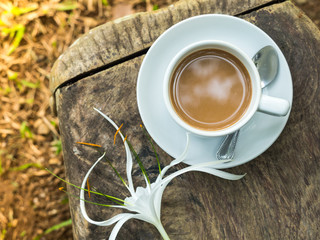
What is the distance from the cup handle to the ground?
121cm

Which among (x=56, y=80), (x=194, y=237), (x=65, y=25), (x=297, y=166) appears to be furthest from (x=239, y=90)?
(x=65, y=25)

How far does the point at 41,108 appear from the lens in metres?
2.21

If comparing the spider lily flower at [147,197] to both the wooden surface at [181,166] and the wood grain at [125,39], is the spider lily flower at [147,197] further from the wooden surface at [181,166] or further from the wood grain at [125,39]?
the wood grain at [125,39]

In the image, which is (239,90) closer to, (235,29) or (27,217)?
(235,29)

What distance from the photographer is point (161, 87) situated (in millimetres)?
1360

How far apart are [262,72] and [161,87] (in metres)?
0.39

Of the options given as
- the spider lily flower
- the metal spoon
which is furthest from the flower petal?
the metal spoon

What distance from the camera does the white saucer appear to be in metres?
1.31

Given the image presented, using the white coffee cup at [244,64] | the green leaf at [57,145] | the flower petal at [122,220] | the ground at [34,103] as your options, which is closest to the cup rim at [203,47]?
the white coffee cup at [244,64]

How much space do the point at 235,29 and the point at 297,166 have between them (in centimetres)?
→ 63

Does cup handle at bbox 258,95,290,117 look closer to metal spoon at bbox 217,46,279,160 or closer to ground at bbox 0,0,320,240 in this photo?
metal spoon at bbox 217,46,279,160

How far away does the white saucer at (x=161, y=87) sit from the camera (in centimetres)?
131

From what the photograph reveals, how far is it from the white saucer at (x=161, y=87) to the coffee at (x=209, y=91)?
0.05 meters

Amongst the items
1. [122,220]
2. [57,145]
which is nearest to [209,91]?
[122,220]
